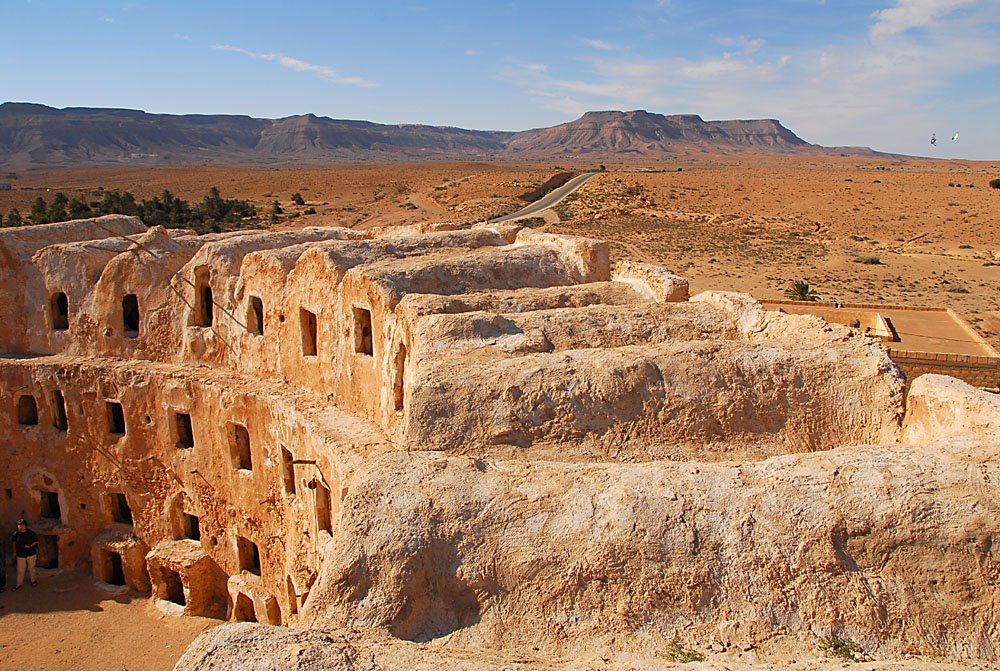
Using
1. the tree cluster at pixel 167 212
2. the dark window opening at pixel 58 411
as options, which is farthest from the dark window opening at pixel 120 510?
the tree cluster at pixel 167 212

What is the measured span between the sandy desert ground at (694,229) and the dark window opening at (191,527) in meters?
1.79

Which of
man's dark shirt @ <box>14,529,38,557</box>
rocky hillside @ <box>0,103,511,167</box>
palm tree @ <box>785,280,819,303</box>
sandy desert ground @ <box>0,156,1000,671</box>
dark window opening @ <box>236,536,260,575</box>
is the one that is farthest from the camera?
rocky hillside @ <box>0,103,511,167</box>

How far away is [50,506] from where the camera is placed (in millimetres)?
17984

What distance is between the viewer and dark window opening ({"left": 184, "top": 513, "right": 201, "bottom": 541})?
16.7 m

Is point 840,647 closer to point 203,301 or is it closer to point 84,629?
point 203,301

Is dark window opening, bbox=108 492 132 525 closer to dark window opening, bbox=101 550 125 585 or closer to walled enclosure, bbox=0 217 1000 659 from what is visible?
walled enclosure, bbox=0 217 1000 659

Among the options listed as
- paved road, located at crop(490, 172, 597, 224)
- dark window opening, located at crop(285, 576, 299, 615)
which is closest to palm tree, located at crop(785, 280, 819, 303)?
dark window opening, located at crop(285, 576, 299, 615)

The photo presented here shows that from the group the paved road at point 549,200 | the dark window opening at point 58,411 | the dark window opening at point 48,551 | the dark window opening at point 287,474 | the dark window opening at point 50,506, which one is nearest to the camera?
the dark window opening at point 287,474

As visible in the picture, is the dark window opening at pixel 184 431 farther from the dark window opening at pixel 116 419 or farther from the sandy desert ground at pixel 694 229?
the sandy desert ground at pixel 694 229

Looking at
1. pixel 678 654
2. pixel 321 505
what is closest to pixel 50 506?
pixel 321 505

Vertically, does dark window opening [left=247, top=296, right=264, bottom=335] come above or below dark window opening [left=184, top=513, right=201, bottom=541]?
above

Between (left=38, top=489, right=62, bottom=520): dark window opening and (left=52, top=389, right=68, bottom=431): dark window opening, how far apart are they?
1.94 meters

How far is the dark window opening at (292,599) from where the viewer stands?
45.4 ft

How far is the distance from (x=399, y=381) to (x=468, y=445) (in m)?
2.82
